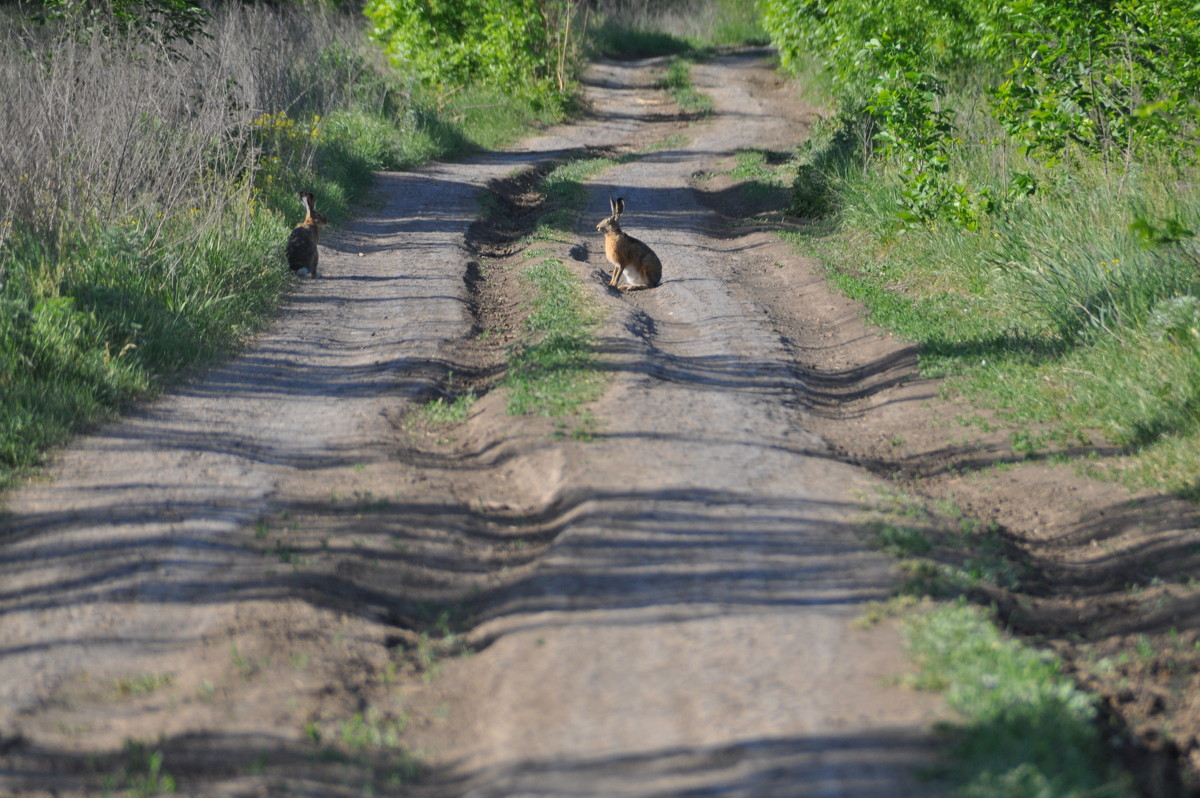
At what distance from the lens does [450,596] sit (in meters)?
4.07

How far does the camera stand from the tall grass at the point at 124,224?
232 inches

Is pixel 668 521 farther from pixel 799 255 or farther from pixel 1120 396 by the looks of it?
pixel 799 255

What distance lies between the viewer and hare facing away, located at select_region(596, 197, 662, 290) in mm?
8680

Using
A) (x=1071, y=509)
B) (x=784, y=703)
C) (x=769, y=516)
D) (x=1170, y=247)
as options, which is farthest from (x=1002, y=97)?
(x=784, y=703)

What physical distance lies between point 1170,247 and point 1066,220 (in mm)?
1159

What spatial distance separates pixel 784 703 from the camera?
10.3 feet

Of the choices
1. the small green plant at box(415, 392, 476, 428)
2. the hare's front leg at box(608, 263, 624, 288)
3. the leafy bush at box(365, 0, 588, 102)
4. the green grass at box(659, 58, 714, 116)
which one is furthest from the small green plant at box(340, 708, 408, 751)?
the green grass at box(659, 58, 714, 116)

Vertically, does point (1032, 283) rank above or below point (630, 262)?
above

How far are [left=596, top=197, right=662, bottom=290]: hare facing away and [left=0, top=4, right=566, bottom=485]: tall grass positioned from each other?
9.21 ft

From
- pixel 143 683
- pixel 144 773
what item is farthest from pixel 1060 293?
pixel 144 773

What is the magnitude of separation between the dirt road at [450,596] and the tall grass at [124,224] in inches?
16.8

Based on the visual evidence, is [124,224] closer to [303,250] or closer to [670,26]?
[303,250]

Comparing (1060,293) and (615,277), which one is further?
(615,277)

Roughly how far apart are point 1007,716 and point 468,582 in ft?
6.87
